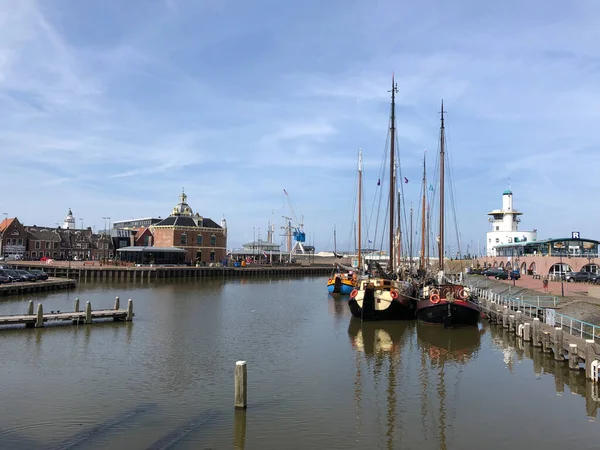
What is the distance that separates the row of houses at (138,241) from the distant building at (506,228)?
6184 cm

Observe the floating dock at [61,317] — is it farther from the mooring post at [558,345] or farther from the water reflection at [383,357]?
the mooring post at [558,345]

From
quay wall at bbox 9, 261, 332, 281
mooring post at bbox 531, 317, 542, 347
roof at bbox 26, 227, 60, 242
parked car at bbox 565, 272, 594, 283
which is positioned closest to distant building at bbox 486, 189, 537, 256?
parked car at bbox 565, 272, 594, 283

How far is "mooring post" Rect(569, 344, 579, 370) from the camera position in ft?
73.0

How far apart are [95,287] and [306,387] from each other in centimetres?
5768

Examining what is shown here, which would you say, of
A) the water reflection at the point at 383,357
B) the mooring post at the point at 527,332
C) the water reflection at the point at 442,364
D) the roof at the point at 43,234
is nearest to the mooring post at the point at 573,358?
the water reflection at the point at 442,364

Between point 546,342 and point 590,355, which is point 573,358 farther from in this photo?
point 546,342

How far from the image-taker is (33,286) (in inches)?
2208

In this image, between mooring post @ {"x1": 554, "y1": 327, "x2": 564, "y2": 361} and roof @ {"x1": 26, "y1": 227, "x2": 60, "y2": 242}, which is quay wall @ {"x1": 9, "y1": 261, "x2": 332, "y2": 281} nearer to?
roof @ {"x1": 26, "y1": 227, "x2": 60, "y2": 242}

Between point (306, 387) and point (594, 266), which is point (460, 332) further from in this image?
point (594, 266)

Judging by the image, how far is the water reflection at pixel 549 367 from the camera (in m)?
19.1

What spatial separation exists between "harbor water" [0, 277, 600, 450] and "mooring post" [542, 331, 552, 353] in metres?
0.76

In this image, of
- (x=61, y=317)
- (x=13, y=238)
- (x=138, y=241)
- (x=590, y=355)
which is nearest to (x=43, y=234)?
(x=13, y=238)

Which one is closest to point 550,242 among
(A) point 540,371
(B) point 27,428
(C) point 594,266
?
(C) point 594,266

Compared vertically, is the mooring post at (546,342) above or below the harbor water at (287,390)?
above
